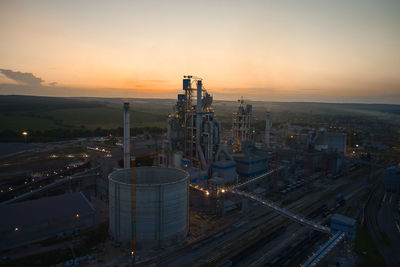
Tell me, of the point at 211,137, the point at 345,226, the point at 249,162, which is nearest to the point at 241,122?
the point at 249,162

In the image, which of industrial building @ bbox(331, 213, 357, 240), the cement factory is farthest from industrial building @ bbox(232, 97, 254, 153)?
industrial building @ bbox(331, 213, 357, 240)

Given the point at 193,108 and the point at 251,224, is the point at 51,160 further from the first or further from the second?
the point at 251,224

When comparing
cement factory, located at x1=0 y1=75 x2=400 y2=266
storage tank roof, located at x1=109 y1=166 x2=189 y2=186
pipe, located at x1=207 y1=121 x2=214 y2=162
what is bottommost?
cement factory, located at x1=0 y1=75 x2=400 y2=266

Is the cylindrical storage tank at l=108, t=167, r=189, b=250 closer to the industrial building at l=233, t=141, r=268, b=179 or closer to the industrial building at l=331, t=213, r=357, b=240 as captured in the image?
the industrial building at l=331, t=213, r=357, b=240

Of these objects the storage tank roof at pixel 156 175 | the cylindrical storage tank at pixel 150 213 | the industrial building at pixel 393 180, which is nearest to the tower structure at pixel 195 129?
the storage tank roof at pixel 156 175

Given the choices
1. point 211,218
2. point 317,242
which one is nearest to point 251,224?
point 211,218
